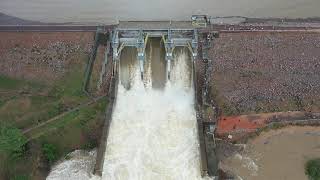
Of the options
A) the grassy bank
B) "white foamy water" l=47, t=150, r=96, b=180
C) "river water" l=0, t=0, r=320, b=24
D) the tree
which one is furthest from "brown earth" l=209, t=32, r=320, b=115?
the tree

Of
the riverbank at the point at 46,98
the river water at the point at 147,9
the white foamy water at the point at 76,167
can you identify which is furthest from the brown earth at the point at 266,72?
the white foamy water at the point at 76,167

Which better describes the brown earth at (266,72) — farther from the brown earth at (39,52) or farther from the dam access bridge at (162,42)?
the brown earth at (39,52)

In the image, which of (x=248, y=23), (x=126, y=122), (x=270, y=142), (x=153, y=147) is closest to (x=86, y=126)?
(x=126, y=122)

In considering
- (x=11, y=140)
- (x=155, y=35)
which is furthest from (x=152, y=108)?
(x=11, y=140)

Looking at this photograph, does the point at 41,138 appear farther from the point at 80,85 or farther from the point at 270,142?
the point at 270,142

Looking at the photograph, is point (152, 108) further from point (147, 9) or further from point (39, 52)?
point (147, 9)
